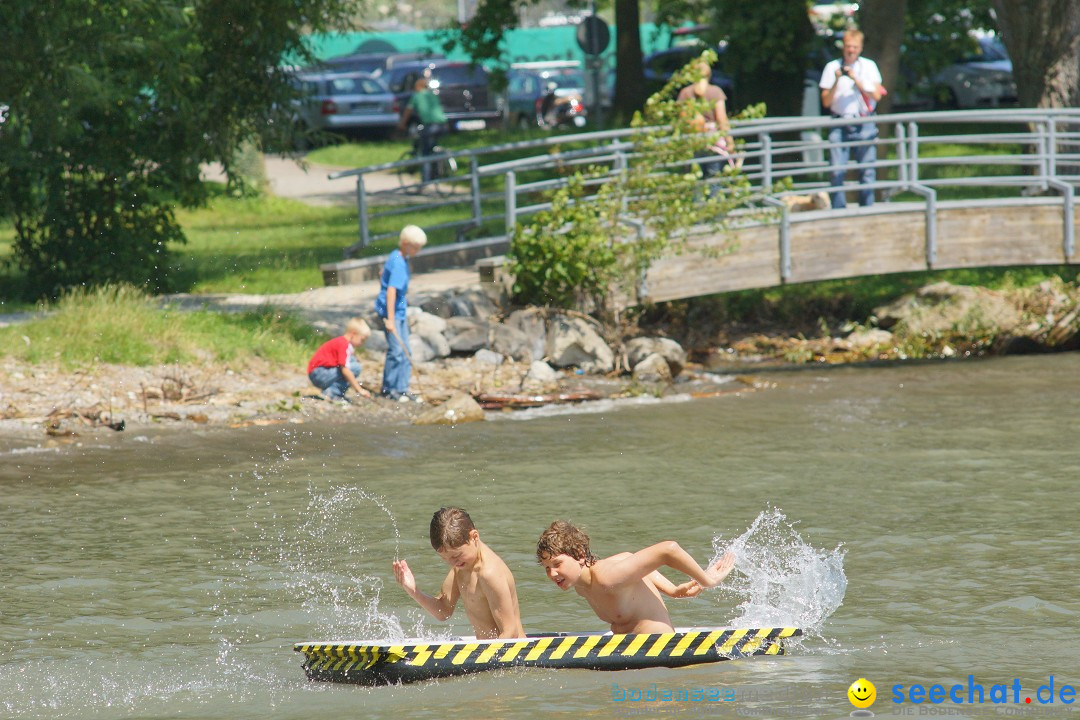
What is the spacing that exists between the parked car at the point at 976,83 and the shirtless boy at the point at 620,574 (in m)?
24.8

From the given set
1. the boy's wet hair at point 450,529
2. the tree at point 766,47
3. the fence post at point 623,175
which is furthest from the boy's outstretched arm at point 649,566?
the tree at point 766,47

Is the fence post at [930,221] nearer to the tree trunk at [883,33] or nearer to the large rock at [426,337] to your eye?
the tree trunk at [883,33]

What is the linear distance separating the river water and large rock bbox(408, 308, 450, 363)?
7.56ft

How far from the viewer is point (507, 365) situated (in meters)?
17.3

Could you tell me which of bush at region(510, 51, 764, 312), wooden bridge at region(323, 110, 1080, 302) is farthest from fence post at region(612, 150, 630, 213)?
wooden bridge at region(323, 110, 1080, 302)

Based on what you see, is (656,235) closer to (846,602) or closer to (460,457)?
(460,457)

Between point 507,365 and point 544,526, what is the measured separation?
6.28 meters

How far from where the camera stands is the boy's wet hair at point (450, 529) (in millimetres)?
7641

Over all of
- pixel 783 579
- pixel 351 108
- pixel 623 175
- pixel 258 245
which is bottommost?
pixel 783 579

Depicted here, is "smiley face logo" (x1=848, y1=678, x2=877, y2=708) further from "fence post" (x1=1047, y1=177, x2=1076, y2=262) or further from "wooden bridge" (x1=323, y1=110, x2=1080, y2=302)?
"fence post" (x1=1047, y1=177, x2=1076, y2=262)

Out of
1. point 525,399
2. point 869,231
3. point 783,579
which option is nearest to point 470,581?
point 783,579

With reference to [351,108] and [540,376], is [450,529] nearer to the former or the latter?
[540,376]

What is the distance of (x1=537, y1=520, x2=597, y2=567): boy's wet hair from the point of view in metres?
7.71

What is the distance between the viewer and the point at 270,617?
935 cm
